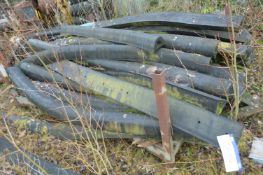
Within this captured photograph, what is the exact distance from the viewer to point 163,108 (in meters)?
2.11

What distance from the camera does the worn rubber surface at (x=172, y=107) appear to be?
2.32 metres

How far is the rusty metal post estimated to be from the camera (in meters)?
1.88

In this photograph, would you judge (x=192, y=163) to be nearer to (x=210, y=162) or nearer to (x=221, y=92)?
(x=210, y=162)

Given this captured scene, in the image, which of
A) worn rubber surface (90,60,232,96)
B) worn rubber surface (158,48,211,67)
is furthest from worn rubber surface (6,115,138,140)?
worn rubber surface (158,48,211,67)

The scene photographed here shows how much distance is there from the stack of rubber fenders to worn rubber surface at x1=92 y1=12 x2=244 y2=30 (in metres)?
0.01

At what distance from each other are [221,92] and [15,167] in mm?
2266

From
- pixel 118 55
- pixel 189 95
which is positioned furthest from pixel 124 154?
pixel 118 55

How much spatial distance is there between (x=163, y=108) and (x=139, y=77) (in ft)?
3.01

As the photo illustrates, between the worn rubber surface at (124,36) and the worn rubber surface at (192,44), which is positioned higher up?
the worn rubber surface at (124,36)

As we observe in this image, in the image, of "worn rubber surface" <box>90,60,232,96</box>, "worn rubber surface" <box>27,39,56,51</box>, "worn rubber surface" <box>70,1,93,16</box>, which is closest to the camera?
"worn rubber surface" <box>90,60,232,96</box>

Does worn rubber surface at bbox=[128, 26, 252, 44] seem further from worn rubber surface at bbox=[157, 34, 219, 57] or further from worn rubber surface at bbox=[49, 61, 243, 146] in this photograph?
worn rubber surface at bbox=[49, 61, 243, 146]

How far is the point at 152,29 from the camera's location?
3699 millimetres

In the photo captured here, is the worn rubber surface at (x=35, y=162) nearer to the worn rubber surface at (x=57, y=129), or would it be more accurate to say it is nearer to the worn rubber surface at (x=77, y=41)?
the worn rubber surface at (x=57, y=129)

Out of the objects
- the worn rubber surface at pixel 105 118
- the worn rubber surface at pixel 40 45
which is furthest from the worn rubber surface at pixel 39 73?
the worn rubber surface at pixel 40 45
